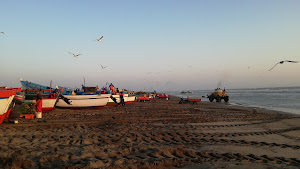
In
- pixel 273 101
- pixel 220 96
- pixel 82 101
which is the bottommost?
pixel 273 101

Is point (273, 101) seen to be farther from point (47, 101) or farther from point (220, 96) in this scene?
point (47, 101)

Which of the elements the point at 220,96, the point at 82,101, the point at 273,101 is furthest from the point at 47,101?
the point at 273,101

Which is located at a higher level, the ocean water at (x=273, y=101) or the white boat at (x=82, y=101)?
the white boat at (x=82, y=101)

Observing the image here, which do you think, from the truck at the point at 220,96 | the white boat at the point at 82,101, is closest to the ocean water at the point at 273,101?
the truck at the point at 220,96

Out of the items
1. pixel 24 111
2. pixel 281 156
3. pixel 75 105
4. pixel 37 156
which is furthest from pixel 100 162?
pixel 75 105

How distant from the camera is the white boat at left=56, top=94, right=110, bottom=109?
19.7 m

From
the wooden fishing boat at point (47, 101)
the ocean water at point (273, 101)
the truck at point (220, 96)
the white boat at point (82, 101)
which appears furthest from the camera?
the truck at point (220, 96)

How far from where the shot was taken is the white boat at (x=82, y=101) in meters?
19.7

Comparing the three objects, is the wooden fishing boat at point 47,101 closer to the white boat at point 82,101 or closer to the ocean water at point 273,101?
the white boat at point 82,101

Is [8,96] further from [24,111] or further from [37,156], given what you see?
[37,156]

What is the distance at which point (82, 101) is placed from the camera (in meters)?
20.4

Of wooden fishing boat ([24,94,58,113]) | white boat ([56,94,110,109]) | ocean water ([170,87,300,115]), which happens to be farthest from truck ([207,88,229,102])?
wooden fishing boat ([24,94,58,113])

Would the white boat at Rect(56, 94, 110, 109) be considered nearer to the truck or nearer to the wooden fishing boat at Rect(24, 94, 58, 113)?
the wooden fishing boat at Rect(24, 94, 58, 113)

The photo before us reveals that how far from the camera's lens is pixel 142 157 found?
18.2 feet
